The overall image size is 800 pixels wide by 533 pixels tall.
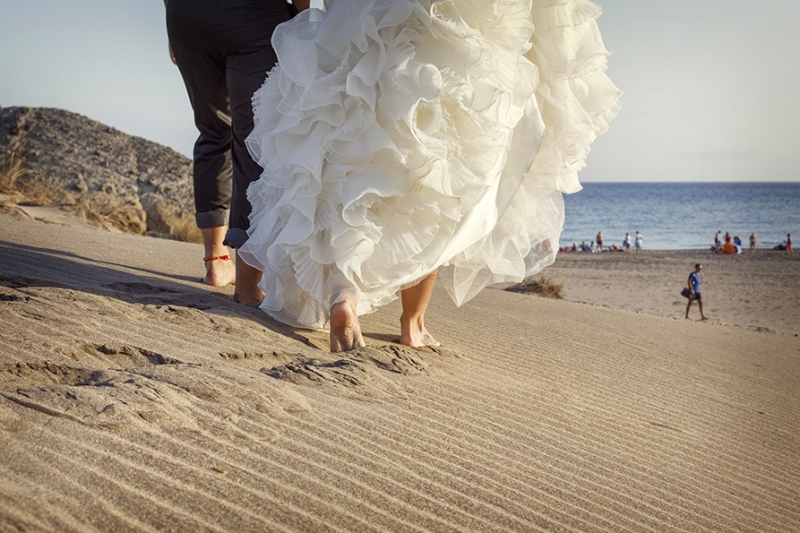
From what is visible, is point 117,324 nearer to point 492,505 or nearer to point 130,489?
point 130,489

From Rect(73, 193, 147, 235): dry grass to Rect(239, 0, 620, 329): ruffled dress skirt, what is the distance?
5.57 m

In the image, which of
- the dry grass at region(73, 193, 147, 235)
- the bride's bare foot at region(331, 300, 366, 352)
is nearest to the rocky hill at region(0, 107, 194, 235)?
the dry grass at region(73, 193, 147, 235)

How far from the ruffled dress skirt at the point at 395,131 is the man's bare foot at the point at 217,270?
111 centimetres

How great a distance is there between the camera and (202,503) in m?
1.36

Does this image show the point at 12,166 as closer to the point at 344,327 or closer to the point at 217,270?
the point at 217,270

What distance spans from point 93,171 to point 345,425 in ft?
29.0

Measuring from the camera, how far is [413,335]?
124 inches

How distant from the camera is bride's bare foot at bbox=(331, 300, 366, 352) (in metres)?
2.73

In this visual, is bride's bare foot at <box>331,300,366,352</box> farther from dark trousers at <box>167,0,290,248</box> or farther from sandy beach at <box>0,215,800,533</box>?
dark trousers at <box>167,0,290,248</box>

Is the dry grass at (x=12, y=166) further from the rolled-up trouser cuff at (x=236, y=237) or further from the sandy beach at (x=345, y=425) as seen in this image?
the rolled-up trouser cuff at (x=236, y=237)

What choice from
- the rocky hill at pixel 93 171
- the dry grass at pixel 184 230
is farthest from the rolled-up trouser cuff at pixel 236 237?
the dry grass at pixel 184 230

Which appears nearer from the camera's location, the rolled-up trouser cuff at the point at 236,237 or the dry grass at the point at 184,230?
the rolled-up trouser cuff at the point at 236,237

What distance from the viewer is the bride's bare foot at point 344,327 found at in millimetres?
2730

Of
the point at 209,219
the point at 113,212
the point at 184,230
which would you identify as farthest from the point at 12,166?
the point at 209,219
